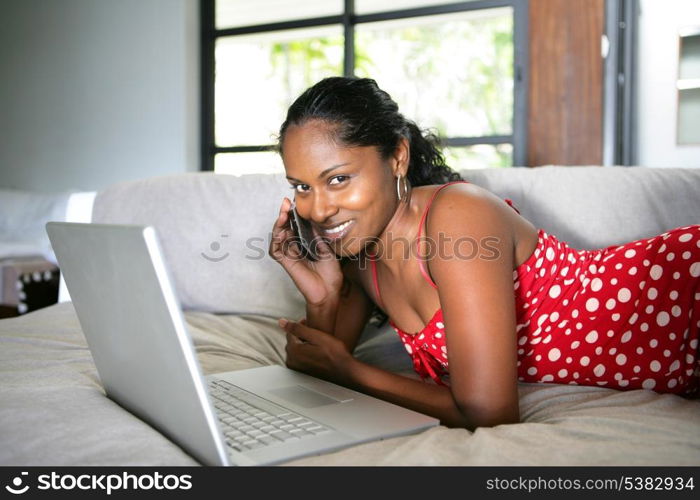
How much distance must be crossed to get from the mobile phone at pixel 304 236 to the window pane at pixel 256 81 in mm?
2869

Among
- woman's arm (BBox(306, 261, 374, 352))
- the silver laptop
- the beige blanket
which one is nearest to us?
the silver laptop

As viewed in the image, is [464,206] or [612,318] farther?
[612,318]

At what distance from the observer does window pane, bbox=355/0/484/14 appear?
145 inches

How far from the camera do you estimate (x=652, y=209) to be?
1637mm

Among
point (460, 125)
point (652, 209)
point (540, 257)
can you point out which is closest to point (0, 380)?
point (540, 257)

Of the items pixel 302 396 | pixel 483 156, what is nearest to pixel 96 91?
pixel 483 156

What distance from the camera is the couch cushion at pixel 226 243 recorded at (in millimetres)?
1887

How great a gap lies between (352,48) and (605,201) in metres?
2.57

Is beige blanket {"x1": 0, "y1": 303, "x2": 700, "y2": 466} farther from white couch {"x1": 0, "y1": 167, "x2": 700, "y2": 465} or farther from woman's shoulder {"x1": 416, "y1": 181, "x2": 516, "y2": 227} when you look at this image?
woman's shoulder {"x1": 416, "y1": 181, "x2": 516, "y2": 227}

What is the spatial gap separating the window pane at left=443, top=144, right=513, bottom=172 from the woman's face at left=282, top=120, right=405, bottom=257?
228 cm

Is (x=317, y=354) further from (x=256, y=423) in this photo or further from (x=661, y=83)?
(x=661, y=83)

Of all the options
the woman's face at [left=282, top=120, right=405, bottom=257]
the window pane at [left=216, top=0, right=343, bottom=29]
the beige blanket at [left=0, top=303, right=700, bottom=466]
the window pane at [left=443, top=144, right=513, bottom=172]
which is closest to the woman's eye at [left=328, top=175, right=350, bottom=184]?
the woman's face at [left=282, top=120, right=405, bottom=257]

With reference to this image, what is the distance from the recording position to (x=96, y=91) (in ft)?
14.8
